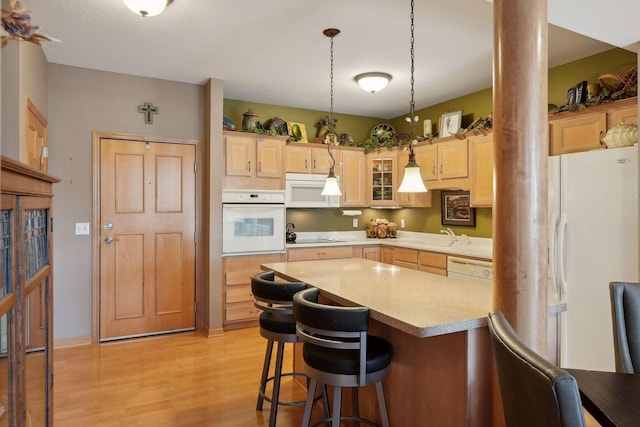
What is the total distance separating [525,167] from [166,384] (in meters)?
2.82

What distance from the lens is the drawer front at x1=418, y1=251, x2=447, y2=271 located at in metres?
4.19

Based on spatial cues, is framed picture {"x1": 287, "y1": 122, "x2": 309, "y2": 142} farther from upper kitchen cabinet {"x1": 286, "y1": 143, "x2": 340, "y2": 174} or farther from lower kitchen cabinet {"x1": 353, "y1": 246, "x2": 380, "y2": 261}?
lower kitchen cabinet {"x1": 353, "y1": 246, "x2": 380, "y2": 261}

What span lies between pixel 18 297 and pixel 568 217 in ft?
10.3

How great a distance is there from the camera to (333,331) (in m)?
1.71

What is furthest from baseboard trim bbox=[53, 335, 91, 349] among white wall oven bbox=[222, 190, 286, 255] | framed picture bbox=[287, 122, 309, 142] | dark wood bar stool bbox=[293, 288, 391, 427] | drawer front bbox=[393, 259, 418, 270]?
drawer front bbox=[393, 259, 418, 270]

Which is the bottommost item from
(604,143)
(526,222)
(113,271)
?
(113,271)

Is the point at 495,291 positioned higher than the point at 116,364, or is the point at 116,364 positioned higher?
the point at 495,291

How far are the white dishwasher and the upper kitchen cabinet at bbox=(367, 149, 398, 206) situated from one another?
1.49m

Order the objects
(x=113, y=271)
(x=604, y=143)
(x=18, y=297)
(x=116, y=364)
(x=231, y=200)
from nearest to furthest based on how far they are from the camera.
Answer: (x=18, y=297), (x=604, y=143), (x=116, y=364), (x=113, y=271), (x=231, y=200)

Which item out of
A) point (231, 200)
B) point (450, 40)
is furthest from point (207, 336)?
point (450, 40)

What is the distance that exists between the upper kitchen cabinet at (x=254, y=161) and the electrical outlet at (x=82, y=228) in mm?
1371

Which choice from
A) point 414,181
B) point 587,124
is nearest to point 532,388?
point 414,181

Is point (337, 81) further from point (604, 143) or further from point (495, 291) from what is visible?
point (495, 291)

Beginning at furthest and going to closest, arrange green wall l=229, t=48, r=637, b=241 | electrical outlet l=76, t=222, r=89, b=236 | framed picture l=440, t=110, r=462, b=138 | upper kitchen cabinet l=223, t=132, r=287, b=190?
framed picture l=440, t=110, r=462, b=138 → upper kitchen cabinet l=223, t=132, r=287, b=190 → electrical outlet l=76, t=222, r=89, b=236 → green wall l=229, t=48, r=637, b=241
